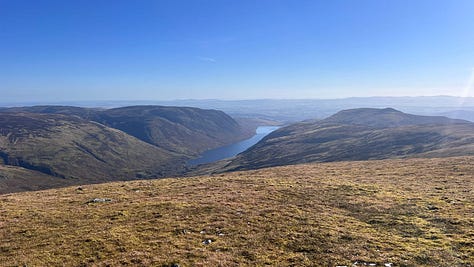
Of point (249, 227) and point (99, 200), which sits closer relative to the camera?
point (249, 227)

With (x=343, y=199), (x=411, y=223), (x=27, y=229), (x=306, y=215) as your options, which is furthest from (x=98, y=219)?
(x=411, y=223)

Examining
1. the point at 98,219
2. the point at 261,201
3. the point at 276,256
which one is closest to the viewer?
the point at 276,256

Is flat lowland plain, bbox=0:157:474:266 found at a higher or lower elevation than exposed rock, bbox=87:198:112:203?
higher

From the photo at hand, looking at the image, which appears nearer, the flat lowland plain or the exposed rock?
the flat lowland plain

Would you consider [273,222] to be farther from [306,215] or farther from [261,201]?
[261,201]

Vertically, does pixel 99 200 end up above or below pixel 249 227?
below

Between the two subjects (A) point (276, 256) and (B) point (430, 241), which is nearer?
(A) point (276, 256)

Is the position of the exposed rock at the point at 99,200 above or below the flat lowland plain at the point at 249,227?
below

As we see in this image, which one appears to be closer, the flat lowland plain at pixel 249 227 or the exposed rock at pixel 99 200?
the flat lowland plain at pixel 249 227
